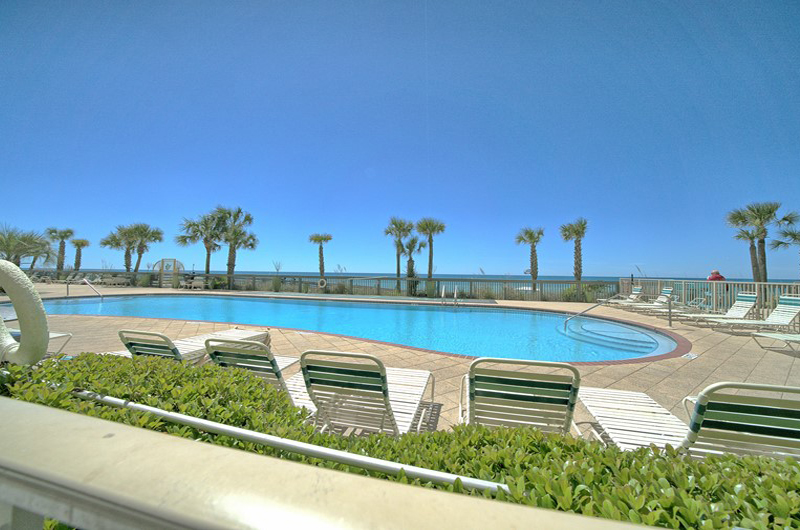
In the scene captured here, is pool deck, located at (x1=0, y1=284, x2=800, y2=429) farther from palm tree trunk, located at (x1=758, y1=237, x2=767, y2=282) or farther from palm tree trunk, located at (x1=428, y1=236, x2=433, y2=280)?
palm tree trunk, located at (x1=428, y1=236, x2=433, y2=280)

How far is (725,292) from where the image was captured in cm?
1041

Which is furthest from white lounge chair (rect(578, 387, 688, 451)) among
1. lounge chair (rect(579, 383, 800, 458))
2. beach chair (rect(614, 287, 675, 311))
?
beach chair (rect(614, 287, 675, 311))

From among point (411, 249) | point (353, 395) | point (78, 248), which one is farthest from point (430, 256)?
point (78, 248)

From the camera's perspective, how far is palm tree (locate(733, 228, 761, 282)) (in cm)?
1705

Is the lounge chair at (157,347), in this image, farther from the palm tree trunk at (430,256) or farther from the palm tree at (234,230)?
the palm tree at (234,230)

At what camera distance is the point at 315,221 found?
95.3 feet

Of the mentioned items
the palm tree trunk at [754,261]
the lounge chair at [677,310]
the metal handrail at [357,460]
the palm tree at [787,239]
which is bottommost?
the lounge chair at [677,310]

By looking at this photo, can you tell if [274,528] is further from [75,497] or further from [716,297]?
[716,297]

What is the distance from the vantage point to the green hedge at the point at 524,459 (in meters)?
0.83

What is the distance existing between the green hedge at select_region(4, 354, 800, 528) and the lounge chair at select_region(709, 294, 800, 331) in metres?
9.23

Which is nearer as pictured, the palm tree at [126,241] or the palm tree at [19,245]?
the palm tree at [19,245]

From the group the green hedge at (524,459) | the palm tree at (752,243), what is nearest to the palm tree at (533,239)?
the palm tree at (752,243)

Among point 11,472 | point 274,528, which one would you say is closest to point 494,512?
point 274,528

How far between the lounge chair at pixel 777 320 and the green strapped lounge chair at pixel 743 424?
326 inches
